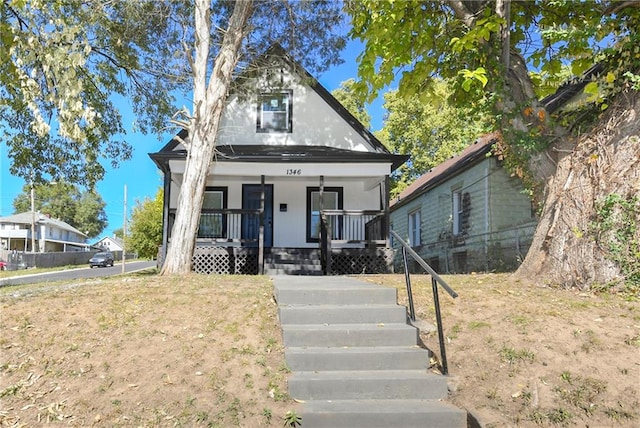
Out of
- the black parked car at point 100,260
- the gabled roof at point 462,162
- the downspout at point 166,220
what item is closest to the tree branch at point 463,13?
the gabled roof at point 462,162

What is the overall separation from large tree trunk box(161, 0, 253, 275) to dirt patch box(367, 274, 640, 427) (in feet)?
17.1

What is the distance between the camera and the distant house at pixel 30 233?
56.8 metres

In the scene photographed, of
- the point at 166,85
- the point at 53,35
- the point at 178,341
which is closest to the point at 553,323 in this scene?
the point at 178,341

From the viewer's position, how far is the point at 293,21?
12.3 m

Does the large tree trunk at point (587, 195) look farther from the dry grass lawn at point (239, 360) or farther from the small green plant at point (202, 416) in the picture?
the small green plant at point (202, 416)

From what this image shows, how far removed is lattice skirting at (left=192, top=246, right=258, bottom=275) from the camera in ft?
40.4

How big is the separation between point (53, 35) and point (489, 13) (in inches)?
275

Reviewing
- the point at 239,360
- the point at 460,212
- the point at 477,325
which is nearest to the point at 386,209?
the point at 460,212

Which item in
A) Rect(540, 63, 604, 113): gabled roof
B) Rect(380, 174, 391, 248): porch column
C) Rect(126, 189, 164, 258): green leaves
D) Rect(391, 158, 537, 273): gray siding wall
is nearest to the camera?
Rect(540, 63, 604, 113): gabled roof

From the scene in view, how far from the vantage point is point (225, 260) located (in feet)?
41.3

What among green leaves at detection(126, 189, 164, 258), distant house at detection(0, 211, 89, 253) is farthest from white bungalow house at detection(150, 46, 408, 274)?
distant house at detection(0, 211, 89, 253)

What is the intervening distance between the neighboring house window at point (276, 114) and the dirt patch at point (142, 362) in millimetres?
9448

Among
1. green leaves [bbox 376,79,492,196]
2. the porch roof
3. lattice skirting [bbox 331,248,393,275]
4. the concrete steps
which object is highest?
green leaves [bbox 376,79,492,196]

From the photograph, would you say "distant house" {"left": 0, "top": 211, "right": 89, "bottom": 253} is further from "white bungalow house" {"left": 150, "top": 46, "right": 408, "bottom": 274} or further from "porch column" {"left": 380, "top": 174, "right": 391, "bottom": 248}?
"porch column" {"left": 380, "top": 174, "right": 391, "bottom": 248}
